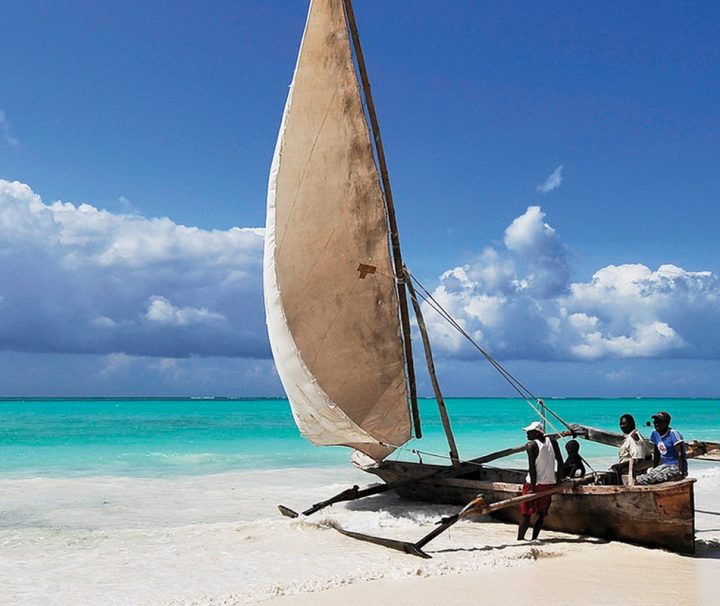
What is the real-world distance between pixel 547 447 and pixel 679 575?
1.95 m

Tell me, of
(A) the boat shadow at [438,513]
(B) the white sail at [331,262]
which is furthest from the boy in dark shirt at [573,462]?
(B) the white sail at [331,262]

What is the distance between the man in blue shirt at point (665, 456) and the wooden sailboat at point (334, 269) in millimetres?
2007

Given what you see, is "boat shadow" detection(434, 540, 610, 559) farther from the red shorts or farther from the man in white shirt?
the man in white shirt

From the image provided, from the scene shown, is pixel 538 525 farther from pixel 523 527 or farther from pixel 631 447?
pixel 631 447

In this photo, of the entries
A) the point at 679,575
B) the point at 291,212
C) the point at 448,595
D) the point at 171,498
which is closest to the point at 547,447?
the point at 679,575

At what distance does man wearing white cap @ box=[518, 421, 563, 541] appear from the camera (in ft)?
26.2

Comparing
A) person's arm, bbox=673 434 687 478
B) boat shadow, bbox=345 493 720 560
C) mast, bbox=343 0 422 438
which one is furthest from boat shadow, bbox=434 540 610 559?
mast, bbox=343 0 422 438

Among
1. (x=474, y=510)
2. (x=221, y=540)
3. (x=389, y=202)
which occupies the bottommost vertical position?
(x=221, y=540)

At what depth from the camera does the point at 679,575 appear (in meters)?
6.60

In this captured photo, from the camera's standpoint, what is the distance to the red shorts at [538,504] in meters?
8.06

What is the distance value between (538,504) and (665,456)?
1.54m

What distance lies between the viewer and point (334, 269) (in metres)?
9.54

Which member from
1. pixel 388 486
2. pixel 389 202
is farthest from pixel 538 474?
pixel 389 202

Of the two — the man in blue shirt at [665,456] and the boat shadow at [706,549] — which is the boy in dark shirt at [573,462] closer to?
the man in blue shirt at [665,456]
